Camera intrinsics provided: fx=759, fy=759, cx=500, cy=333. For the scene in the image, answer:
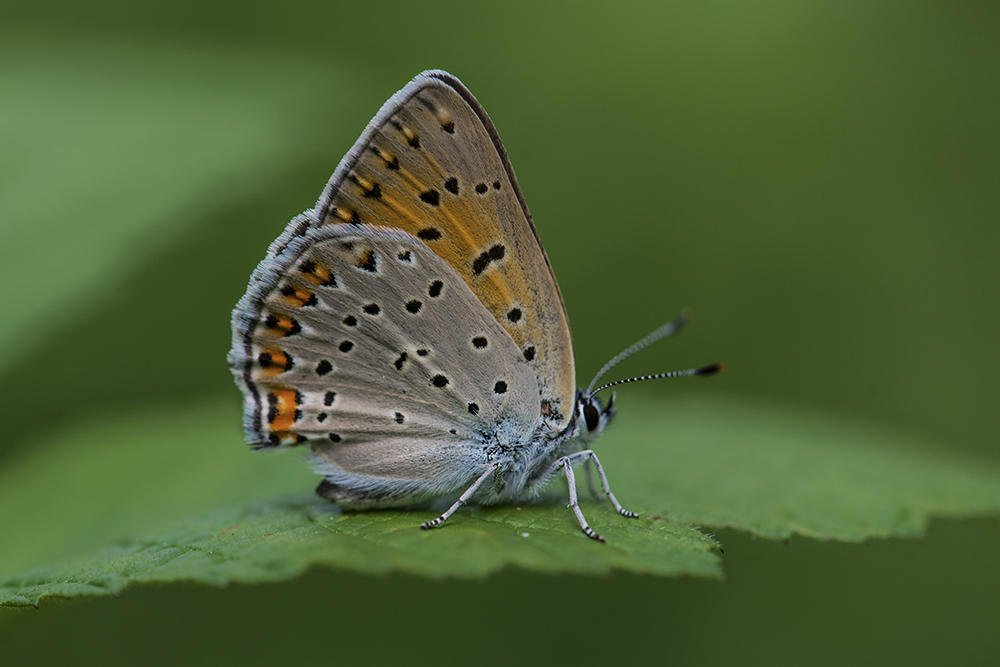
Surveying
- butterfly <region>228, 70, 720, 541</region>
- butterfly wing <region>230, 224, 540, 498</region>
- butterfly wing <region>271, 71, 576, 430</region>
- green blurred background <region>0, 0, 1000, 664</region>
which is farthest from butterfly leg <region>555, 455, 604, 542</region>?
green blurred background <region>0, 0, 1000, 664</region>

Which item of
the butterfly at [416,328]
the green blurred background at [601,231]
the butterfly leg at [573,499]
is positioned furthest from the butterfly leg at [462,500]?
the green blurred background at [601,231]

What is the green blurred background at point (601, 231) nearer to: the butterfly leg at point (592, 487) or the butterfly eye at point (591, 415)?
the butterfly leg at point (592, 487)

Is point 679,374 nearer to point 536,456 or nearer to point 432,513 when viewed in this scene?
point 536,456

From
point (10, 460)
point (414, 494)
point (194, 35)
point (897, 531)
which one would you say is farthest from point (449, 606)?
point (194, 35)

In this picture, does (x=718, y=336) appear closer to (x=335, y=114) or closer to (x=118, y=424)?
(x=335, y=114)

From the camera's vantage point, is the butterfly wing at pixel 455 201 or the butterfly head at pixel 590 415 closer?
the butterfly wing at pixel 455 201

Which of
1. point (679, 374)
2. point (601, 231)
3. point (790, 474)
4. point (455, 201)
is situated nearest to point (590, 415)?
point (679, 374)
